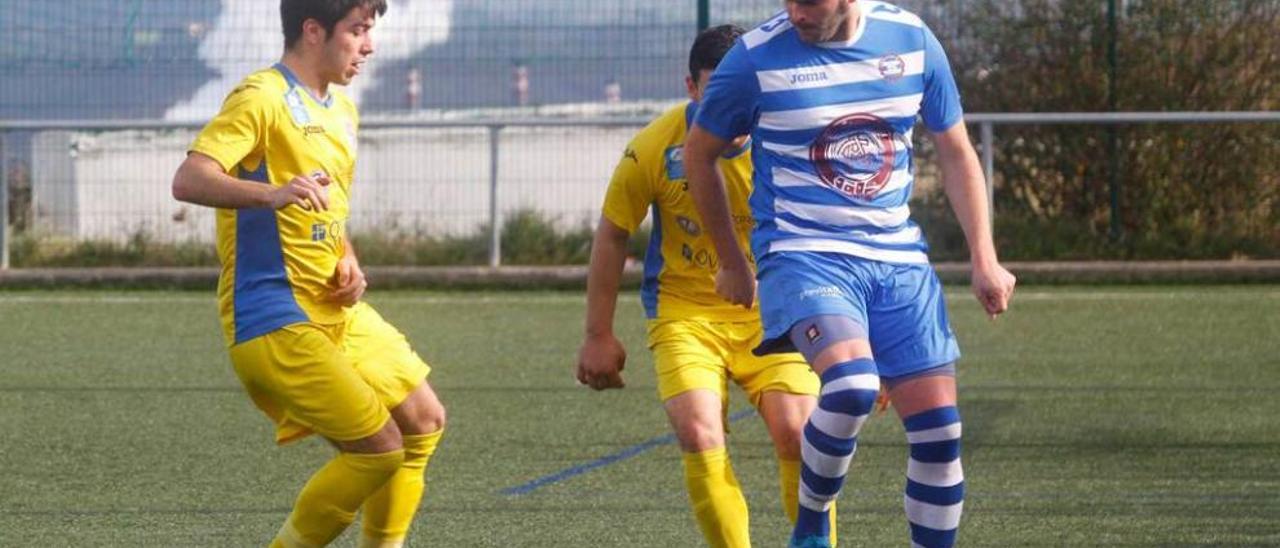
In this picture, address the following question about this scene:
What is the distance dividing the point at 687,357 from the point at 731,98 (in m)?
0.82

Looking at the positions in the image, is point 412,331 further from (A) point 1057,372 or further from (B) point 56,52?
(B) point 56,52

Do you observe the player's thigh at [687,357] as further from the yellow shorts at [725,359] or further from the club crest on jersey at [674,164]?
the club crest on jersey at [674,164]

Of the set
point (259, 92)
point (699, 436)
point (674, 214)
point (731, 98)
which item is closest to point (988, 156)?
point (674, 214)

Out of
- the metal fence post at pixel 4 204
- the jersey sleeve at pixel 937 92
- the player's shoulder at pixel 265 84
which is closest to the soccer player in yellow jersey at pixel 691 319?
the jersey sleeve at pixel 937 92

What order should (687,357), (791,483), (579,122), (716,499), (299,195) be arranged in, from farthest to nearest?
(579,122) → (791,483) → (687,357) → (716,499) → (299,195)

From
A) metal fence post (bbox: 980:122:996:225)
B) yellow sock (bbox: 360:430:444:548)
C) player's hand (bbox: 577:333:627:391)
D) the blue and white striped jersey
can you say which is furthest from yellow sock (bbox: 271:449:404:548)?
metal fence post (bbox: 980:122:996:225)

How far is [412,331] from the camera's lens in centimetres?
1234

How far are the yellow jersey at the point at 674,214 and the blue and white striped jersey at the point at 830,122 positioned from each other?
511 mm

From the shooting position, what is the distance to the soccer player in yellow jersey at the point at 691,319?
5.75 meters

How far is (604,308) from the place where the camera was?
5.92m

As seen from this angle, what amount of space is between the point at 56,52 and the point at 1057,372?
9.05 metres

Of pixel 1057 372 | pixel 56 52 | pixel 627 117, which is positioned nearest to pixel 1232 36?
pixel 627 117

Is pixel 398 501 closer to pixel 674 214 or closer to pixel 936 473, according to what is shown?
pixel 674 214

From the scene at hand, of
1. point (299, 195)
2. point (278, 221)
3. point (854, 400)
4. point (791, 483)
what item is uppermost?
point (299, 195)
